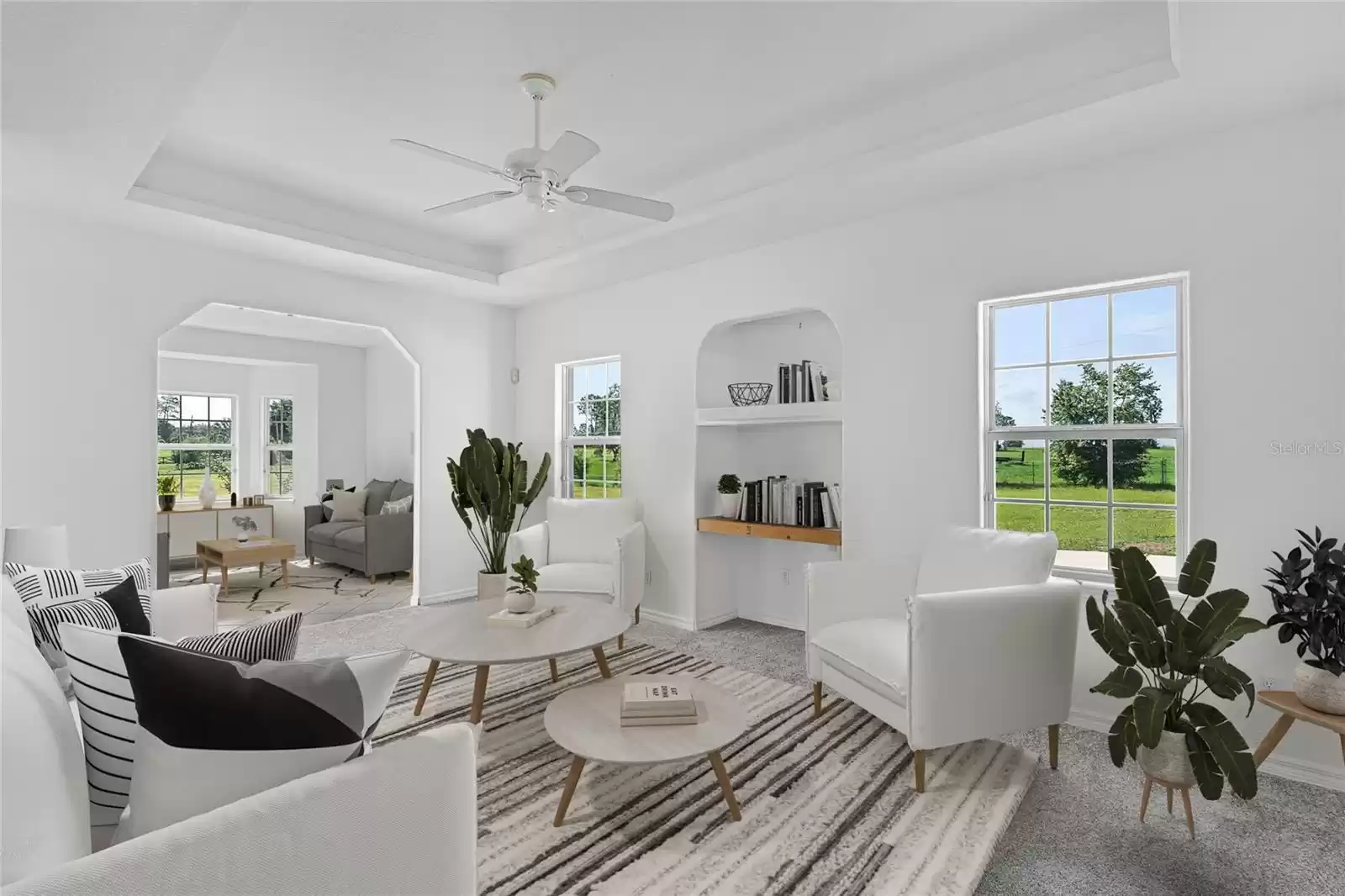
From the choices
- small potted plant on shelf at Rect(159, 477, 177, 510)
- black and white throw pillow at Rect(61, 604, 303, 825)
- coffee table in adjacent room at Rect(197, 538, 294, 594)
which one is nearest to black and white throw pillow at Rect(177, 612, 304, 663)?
black and white throw pillow at Rect(61, 604, 303, 825)

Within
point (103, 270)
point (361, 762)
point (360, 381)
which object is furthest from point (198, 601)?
point (360, 381)

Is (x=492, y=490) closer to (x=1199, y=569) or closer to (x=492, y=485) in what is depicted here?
(x=492, y=485)

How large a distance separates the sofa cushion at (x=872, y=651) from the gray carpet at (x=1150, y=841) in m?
0.54

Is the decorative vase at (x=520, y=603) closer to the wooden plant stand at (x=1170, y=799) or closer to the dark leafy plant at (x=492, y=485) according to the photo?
the dark leafy plant at (x=492, y=485)

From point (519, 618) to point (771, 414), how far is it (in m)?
1.99

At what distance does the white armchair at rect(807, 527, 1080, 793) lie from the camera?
7.45 ft

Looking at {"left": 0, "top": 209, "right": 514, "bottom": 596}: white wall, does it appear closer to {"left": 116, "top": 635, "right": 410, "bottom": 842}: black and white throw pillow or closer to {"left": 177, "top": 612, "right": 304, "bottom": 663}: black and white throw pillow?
{"left": 177, "top": 612, "right": 304, "bottom": 663}: black and white throw pillow

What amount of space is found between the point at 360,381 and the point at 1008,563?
751cm

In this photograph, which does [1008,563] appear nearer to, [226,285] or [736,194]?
[736,194]

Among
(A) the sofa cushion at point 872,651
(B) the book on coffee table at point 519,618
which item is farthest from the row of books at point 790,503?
(B) the book on coffee table at point 519,618

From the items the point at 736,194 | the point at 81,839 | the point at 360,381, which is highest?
the point at 736,194

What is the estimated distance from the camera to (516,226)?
450 centimetres

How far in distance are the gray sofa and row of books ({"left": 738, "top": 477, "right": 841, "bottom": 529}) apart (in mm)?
3184

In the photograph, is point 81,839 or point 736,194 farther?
point 736,194
